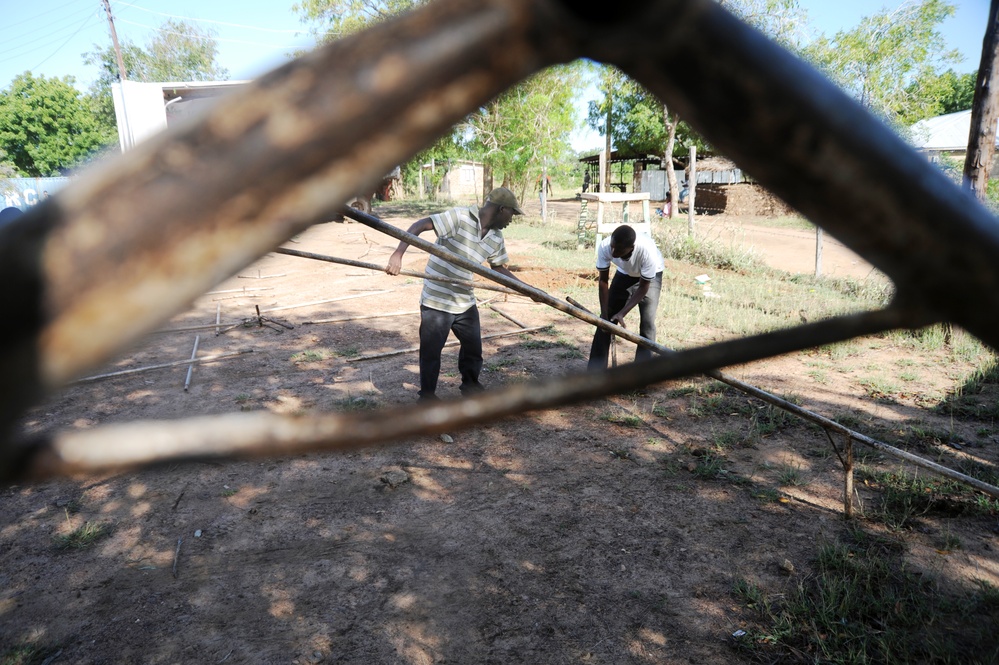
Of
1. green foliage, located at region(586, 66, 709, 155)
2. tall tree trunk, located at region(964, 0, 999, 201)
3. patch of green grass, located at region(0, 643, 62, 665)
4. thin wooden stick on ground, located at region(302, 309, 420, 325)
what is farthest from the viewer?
green foliage, located at region(586, 66, 709, 155)

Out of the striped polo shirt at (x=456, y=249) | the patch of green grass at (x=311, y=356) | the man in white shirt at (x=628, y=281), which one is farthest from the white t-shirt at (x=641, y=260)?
the patch of green grass at (x=311, y=356)

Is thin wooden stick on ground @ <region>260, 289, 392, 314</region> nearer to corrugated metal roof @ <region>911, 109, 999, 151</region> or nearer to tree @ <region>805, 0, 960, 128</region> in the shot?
tree @ <region>805, 0, 960, 128</region>

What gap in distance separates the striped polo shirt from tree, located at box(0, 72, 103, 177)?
36675mm

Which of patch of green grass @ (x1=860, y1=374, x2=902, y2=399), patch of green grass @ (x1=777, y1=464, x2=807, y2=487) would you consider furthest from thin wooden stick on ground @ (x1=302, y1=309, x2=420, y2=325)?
patch of green grass @ (x1=777, y1=464, x2=807, y2=487)

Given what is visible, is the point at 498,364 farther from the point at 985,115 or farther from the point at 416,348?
the point at 985,115

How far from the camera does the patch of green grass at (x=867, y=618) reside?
2627mm

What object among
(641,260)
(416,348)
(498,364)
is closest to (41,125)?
(416,348)

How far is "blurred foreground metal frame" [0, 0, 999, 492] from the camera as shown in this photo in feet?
1.04

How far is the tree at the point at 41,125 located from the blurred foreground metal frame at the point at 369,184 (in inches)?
1599

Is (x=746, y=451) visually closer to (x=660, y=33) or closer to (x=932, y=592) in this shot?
(x=932, y=592)

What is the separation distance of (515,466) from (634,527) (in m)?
1.10

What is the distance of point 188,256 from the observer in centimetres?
33

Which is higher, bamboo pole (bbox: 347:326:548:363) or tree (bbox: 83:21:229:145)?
tree (bbox: 83:21:229:145)

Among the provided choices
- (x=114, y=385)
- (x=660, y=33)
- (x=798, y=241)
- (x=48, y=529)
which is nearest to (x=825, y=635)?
(x=660, y=33)
